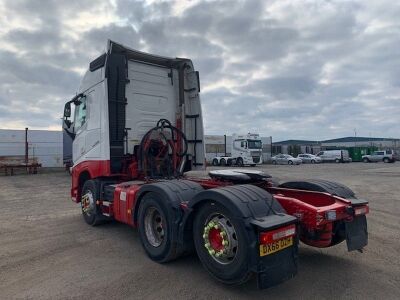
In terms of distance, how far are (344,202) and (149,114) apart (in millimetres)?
4418

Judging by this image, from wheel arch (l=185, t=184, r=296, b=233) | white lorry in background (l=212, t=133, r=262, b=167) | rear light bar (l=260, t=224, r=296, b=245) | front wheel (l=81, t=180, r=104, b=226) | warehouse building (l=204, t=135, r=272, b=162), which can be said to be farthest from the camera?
warehouse building (l=204, t=135, r=272, b=162)

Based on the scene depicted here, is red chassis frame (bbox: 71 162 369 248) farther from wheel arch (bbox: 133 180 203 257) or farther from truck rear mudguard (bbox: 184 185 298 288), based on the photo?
Answer: truck rear mudguard (bbox: 184 185 298 288)

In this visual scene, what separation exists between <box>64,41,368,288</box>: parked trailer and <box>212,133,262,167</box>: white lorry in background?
2930cm

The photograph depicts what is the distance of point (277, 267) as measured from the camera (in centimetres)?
364

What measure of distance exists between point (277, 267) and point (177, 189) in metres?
1.83

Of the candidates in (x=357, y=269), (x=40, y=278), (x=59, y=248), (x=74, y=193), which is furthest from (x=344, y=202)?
(x=74, y=193)

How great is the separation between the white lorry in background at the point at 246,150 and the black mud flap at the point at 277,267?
33237mm

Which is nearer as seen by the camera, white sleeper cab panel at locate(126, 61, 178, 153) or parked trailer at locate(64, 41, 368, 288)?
parked trailer at locate(64, 41, 368, 288)

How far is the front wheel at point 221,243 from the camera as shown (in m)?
3.67

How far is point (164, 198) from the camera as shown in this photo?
4.81 m

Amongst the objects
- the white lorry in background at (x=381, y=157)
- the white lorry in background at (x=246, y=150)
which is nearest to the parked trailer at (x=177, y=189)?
the white lorry in background at (x=246, y=150)

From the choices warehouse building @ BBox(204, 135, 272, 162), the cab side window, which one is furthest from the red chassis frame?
warehouse building @ BBox(204, 135, 272, 162)

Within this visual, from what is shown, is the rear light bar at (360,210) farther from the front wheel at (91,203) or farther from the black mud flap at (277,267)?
the front wheel at (91,203)

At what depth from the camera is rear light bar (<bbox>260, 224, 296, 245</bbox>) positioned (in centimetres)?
350
